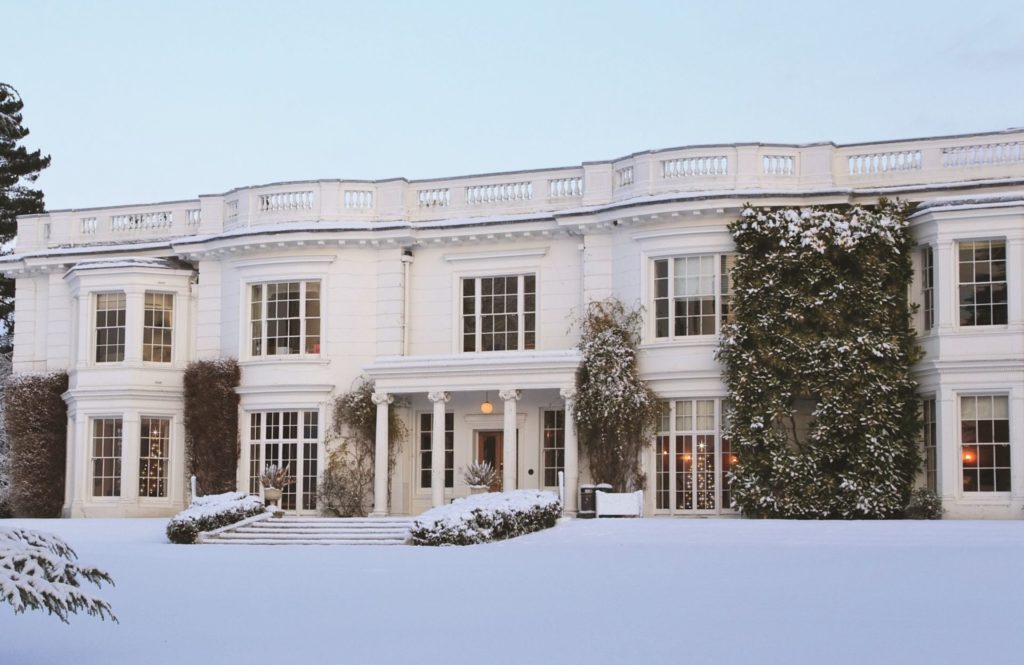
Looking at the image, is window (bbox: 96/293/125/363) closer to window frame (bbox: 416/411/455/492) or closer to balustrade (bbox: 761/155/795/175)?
window frame (bbox: 416/411/455/492)

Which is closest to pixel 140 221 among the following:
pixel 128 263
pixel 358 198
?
pixel 128 263

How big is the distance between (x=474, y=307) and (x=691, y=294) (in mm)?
4953

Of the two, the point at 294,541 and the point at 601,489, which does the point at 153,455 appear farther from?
the point at 601,489

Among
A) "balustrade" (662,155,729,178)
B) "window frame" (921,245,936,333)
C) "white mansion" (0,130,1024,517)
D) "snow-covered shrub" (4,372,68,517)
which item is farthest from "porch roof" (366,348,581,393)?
"snow-covered shrub" (4,372,68,517)

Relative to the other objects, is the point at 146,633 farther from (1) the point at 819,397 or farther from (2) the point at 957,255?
(2) the point at 957,255

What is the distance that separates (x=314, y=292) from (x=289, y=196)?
2157 millimetres

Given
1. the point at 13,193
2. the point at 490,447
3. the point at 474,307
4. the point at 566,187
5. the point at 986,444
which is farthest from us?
the point at 13,193

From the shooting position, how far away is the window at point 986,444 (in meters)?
24.2

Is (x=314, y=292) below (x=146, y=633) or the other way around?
the other way around

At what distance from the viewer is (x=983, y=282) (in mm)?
24469

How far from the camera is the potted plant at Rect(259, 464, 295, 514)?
27906 millimetres

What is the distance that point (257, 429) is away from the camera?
97.8 feet

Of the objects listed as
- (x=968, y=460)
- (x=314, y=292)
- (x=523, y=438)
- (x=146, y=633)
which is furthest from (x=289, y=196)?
(x=146, y=633)

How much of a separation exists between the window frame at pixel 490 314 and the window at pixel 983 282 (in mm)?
8437
